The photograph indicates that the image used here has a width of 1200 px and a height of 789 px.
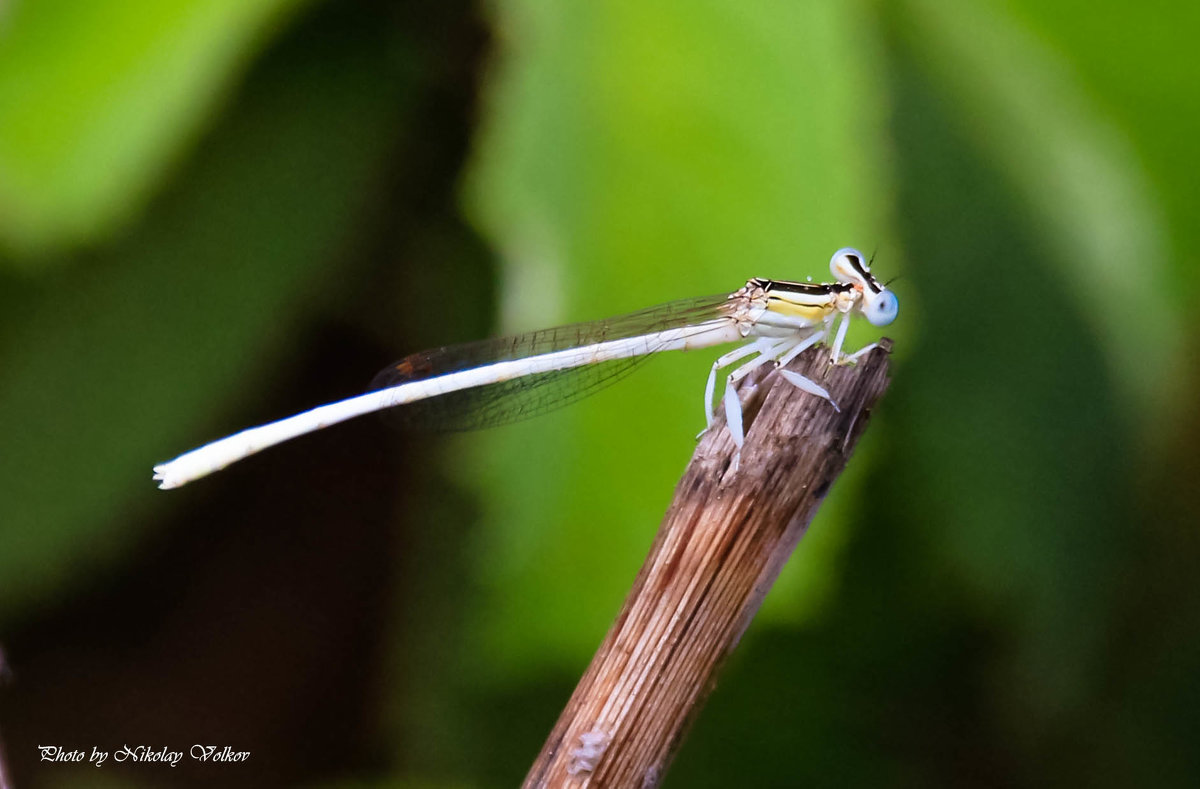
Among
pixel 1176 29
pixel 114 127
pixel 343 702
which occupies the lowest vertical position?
pixel 343 702

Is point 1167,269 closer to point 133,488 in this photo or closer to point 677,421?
point 677,421

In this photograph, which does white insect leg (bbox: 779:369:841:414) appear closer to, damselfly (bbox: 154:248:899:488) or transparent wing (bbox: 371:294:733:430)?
damselfly (bbox: 154:248:899:488)

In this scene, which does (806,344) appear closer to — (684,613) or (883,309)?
(883,309)

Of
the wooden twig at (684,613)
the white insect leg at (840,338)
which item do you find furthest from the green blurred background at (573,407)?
the wooden twig at (684,613)

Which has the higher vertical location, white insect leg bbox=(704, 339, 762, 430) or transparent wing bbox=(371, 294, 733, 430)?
transparent wing bbox=(371, 294, 733, 430)

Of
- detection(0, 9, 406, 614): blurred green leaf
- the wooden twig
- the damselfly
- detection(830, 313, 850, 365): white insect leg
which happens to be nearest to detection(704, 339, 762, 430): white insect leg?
the damselfly

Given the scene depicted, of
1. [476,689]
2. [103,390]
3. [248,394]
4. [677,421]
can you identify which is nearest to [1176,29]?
[677,421]
